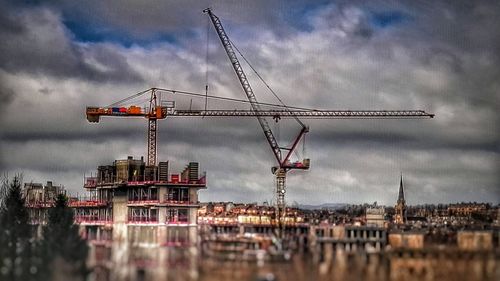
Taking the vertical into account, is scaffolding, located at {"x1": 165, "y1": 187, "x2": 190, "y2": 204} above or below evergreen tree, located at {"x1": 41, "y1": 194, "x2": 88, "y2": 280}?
above

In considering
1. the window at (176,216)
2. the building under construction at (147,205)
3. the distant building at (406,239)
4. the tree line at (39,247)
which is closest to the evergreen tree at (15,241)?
the tree line at (39,247)

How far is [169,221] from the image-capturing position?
16538 centimetres

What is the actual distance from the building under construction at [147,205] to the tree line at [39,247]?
993 centimetres

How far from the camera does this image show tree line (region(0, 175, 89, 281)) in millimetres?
109000

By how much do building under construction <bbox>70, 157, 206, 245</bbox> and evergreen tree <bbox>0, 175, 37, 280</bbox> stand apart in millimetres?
12150

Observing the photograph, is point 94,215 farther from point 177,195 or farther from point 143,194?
point 177,195

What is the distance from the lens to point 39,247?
132250 mm

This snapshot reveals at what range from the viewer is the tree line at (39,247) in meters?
109

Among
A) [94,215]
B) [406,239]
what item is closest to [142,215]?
[94,215]

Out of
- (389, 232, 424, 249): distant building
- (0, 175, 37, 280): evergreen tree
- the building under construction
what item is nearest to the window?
the building under construction

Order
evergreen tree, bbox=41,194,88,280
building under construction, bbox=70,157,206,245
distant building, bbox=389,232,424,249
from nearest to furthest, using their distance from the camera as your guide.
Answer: evergreen tree, bbox=41,194,88,280 → distant building, bbox=389,232,424,249 → building under construction, bbox=70,157,206,245

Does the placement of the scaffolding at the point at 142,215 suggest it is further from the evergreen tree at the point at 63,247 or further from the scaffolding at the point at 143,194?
the evergreen tree at the point at 63,247

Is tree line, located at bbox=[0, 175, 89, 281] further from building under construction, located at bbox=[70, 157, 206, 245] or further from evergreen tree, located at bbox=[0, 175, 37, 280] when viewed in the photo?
building under construction, located at bbox=[70, 157, 206, 245]

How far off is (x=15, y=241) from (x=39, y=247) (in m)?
5.64
